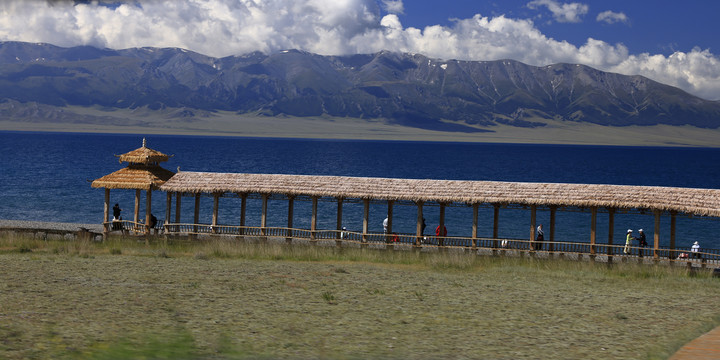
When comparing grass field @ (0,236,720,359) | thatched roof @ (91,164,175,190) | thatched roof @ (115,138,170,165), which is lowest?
grass field @ (0,236,720,359)

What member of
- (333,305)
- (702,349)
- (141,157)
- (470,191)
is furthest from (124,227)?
(702,349)

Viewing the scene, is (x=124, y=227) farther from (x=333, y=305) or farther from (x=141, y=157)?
(x=333, y=305)

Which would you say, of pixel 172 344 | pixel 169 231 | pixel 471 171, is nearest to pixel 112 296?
pixel 172 344

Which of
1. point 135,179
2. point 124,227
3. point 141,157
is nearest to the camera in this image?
point 135,179

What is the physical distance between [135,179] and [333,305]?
58.1 feet

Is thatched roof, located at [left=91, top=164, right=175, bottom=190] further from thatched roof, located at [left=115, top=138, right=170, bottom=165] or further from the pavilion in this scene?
thatched roof, located at [left=115, top=138, right=170, bottom=165]

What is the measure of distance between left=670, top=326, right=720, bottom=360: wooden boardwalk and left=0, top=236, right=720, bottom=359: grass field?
0.37 metres

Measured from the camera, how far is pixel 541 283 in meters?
22.2

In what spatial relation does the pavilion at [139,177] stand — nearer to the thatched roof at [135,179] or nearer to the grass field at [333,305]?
the thatched roof at [135,179]

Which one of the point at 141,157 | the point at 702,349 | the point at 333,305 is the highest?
the point at 141,157

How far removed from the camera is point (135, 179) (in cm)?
3241

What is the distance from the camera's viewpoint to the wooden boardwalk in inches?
496

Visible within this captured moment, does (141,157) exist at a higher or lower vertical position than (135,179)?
higher

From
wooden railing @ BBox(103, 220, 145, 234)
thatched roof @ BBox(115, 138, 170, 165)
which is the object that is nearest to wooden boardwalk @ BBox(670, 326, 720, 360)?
thatched roof @ BBox(115, 138, 170, 165)
